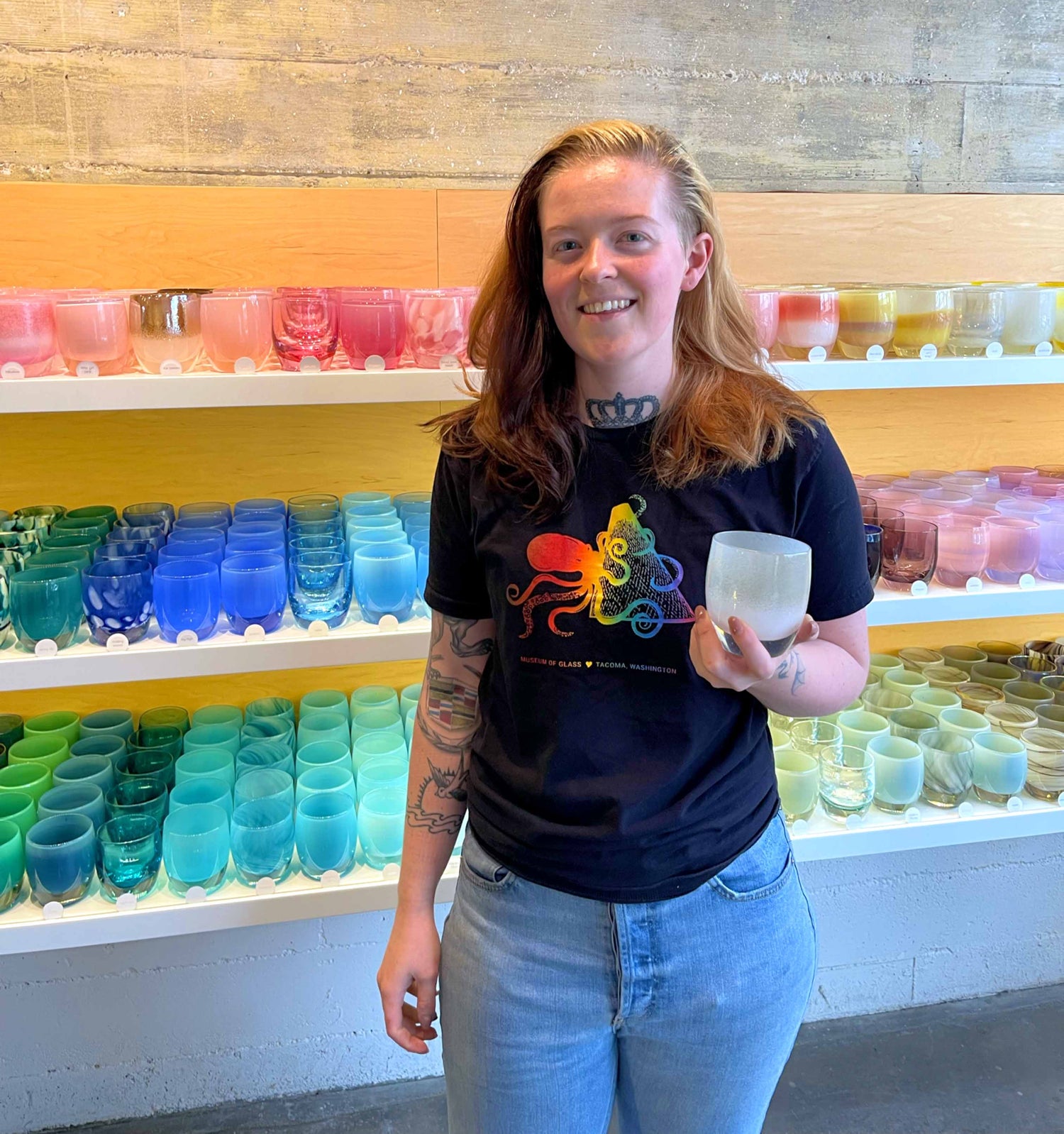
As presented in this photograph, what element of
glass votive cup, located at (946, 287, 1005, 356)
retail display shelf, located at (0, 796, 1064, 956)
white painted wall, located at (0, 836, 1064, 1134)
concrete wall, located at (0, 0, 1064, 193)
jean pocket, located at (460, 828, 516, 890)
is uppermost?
concrete wall, located at (0, 0, 1064, 193)

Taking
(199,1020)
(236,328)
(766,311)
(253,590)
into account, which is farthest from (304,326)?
(199,1020)

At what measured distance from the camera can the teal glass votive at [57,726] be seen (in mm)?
1921

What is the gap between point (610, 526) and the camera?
1.13 meters

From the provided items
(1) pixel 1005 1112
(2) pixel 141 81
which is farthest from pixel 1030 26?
(1) pixel 1005 1112

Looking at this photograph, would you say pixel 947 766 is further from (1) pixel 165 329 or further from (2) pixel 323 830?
(1) pixel 165 329

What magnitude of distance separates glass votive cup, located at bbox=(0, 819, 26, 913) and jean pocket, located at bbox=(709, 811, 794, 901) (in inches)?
44.3

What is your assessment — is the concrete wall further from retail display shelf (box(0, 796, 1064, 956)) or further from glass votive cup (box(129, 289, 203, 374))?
retail display shelf (box(0, 796, 1064, 956))

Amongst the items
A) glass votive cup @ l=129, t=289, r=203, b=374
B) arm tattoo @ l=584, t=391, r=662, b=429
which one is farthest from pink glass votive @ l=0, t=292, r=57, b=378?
arm tattoo @ l=584, t=391, r=662, b=429

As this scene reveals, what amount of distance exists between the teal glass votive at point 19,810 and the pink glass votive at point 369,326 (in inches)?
36.2

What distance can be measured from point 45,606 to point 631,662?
0.94m

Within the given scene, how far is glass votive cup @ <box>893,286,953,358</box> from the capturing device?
5.79ft

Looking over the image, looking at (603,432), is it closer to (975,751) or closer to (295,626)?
(295,626)

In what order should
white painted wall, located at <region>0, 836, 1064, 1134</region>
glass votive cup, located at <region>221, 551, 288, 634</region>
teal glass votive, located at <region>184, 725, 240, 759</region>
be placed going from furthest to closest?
white painted wall, located at <region>0, 836, 1064, 1134</region> → teal glass votive, located at <region>184, 725, 240, 759</region> → glass votive cup, located at <region>221, 551, 288, 634</region>

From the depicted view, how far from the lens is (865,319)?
1740 mm
